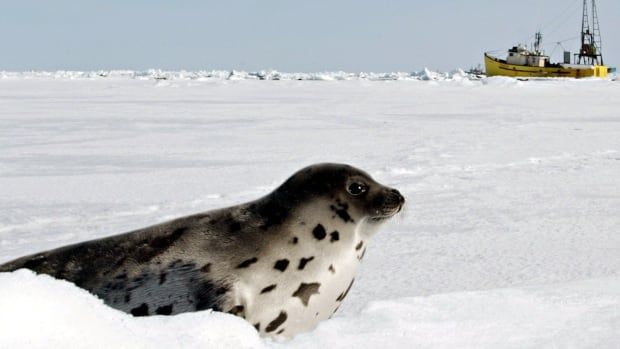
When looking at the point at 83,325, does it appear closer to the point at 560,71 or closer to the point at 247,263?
the point at 247,263

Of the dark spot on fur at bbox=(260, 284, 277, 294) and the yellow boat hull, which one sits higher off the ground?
the dark spot on fur at bbox=(260, 284, 277, 294)

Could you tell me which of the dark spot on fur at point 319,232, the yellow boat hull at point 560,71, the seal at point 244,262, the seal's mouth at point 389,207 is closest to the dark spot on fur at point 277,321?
the seal at point 244,262

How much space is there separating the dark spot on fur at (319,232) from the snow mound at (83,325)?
0.53 meters

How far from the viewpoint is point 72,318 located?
61.3 inches

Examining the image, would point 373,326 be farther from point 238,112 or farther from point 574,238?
point 238,112

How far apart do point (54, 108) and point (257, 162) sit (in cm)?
824

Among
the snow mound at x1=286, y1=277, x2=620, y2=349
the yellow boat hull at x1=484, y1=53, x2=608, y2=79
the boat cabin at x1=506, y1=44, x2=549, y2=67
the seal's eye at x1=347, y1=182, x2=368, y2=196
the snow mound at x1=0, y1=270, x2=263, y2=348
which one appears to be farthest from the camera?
the boat cabin at x1=506, y1=44, x2=549, y2=67

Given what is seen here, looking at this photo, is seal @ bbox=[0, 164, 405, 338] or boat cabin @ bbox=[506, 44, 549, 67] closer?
seal @ bbox=[0, 164, 405, 338]

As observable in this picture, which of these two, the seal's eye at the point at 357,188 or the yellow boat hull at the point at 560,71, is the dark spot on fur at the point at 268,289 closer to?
the seal's eye at the point at 357,188

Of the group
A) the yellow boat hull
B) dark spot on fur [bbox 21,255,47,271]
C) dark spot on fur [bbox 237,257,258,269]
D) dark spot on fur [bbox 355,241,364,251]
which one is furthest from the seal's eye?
the yellow boat hull

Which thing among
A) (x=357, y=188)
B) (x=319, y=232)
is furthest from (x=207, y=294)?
(x=357, y=188)

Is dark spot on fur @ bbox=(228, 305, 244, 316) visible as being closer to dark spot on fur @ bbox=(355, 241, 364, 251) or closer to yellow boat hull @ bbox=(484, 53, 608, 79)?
dark spot on fur @ bbox=(355, 241, 364, 251)

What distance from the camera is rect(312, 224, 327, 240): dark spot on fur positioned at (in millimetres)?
2294

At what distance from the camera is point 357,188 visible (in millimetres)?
2488
